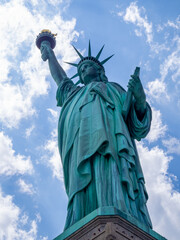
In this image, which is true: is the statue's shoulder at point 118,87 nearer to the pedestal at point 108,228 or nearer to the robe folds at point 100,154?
the robe folds at point 100,154

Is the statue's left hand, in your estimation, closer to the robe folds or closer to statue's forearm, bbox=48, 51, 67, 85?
Answer: the robe folds

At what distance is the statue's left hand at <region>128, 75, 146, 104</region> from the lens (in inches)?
360

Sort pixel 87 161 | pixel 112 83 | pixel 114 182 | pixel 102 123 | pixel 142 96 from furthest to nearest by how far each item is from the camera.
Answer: pixel 112 83
pixel 142 96
pixel 102 123
pixel 87 161
pixel 114 182

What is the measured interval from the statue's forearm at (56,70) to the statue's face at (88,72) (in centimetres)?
164

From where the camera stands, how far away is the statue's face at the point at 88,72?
11109 millimetres

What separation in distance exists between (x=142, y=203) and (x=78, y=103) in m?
2.90

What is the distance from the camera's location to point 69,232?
6621 mm

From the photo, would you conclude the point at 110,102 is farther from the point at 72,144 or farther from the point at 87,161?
the point at 87,161

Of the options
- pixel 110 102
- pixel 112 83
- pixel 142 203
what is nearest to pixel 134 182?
pixel 142 203

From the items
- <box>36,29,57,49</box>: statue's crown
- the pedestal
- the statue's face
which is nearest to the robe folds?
the pedestal

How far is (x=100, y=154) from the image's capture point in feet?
26.3

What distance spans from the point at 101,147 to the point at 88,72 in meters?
3.46

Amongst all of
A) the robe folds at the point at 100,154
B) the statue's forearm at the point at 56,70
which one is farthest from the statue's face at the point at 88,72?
the statue's forearm at the point at 56,70

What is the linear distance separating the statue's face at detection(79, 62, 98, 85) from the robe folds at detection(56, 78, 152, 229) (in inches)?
35.4
